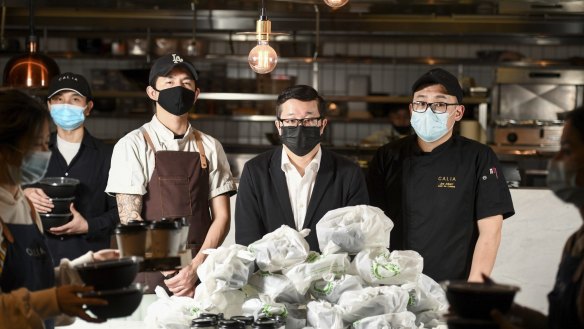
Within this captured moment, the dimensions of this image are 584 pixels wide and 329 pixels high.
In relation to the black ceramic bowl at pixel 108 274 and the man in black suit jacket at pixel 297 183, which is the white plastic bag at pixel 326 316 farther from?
the black ceramic bowl at pixel 108 274

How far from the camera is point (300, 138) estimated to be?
147 inches

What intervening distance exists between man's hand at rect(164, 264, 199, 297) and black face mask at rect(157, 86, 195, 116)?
67 cm

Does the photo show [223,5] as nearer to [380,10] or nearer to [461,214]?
[380,10]

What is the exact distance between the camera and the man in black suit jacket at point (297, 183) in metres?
3.69

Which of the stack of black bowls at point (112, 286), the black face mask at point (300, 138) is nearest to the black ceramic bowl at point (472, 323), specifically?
the stack of black bowls at point (112, 286)

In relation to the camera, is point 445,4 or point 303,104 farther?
point 445,4

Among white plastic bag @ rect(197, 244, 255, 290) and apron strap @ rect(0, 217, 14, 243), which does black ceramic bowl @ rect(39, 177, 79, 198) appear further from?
apron strap @ rect(0, 217, 14, 243)

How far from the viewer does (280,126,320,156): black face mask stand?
3725mm

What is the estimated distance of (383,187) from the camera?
4016mm

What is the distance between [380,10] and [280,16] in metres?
0.92

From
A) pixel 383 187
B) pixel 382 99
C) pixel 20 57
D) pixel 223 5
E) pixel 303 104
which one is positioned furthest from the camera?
pixel 382 99

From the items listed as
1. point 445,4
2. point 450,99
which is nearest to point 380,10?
point 445,4

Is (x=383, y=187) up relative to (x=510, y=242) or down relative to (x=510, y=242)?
up

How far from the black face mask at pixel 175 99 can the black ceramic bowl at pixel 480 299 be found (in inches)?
74.8
